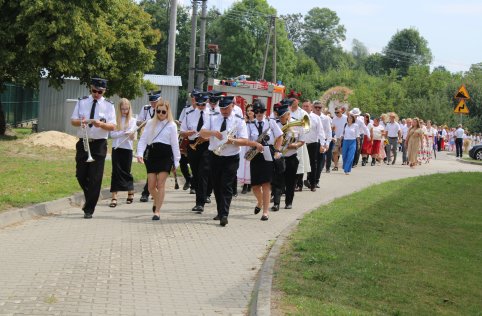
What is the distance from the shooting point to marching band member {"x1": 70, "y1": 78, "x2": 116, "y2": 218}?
1323 cm

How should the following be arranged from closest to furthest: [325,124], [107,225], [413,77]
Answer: [107,225], [325,124], [413,77]

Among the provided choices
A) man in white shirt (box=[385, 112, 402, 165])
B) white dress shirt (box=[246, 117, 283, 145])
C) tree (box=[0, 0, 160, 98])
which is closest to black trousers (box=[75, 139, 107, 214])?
white dress shirt (box=[246, 117, 283, 145])

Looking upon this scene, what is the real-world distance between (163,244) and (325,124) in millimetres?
9984

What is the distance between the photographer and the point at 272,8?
91812mm

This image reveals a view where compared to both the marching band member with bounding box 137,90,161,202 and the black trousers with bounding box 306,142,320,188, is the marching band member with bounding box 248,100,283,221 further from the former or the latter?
the black trousers with bounding box 306,142,320,188

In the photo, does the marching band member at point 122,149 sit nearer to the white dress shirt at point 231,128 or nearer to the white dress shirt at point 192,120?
the white dress shirt at point 192,120

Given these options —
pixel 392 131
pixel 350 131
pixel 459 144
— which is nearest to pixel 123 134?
pixel 350 131

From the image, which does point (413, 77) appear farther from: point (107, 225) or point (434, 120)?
point (107, 225)

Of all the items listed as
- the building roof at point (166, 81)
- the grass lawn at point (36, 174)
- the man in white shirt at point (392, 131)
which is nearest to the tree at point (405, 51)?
the building roof at point (166, 81)

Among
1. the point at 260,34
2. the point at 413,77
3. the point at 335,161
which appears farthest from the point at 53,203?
the point at 260,34

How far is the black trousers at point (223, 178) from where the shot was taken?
42.5ft

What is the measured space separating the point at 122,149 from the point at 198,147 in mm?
1395

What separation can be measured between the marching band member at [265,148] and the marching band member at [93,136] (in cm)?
227

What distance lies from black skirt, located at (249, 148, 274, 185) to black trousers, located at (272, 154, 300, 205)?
1.14 metres
